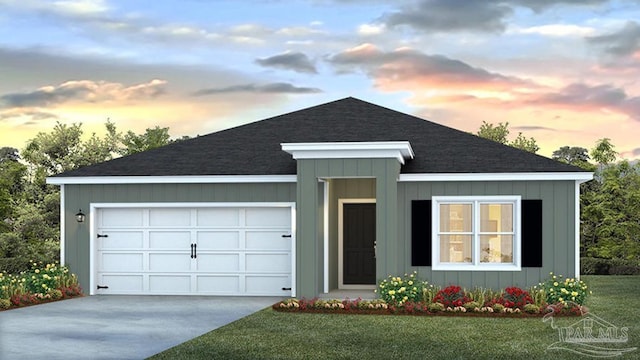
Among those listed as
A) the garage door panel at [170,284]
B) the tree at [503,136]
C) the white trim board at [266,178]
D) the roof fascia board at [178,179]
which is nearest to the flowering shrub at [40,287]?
the garage door panel at [170,284]

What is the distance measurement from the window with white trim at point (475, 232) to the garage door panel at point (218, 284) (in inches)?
184

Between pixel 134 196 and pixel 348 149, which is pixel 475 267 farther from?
pixel 134 196

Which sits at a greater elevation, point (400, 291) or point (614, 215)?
point (614, 215)

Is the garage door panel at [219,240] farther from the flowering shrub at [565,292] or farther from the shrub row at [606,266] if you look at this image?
the shrub row at [606,266]

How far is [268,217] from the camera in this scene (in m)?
19.5

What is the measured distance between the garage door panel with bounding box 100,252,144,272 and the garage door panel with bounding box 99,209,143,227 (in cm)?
71

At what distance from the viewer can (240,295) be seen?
19609 mm

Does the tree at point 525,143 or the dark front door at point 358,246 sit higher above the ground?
the tree at point 525,143

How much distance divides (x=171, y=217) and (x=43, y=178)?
17.3 m

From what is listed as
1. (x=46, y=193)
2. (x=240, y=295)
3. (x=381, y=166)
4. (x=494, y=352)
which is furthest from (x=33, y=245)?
(x=494, y=352)

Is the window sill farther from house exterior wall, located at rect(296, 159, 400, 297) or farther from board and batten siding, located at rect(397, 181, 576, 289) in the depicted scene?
house exterior wall, located at rect(296, 159, 400, 297)

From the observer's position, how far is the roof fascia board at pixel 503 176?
18175 mm

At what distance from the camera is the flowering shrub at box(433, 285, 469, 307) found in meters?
16.4

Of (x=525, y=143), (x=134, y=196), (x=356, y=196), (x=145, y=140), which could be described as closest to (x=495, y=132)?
(x=525, y=143)
